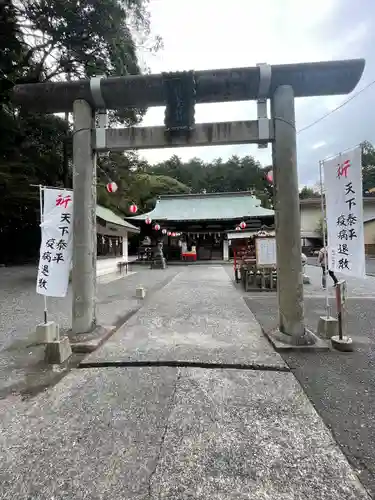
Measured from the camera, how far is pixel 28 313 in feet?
21.4

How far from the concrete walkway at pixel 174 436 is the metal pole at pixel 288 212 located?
2.48 ft

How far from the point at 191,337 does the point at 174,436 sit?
7.81 feet

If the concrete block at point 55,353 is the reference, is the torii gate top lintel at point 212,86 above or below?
above

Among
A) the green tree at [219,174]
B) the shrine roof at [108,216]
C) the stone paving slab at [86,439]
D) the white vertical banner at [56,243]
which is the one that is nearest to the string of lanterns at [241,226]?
the shrine roof at [108,216]

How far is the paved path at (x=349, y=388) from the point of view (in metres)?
2.12

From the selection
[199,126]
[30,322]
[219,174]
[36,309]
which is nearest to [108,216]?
[36,309]

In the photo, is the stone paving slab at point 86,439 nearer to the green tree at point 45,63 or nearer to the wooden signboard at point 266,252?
the wooden signboard at point 266,252

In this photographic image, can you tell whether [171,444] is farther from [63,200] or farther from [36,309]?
[36,309]

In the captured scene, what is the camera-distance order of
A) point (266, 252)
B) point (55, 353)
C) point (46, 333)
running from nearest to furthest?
1. point (55, 353)
2. point (46, 333)
3. point (266, 252)

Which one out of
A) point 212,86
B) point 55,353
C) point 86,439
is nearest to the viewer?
point 86,439

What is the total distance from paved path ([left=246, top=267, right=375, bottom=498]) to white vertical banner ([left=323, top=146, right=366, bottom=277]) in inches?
43.6

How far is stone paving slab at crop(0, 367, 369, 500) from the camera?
5.84 feet

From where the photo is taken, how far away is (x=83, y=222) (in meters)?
4.41

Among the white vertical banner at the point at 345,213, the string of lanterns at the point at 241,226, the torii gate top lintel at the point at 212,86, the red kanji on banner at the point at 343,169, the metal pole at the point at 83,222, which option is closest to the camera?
the white vertical banner at the point at 345,213
